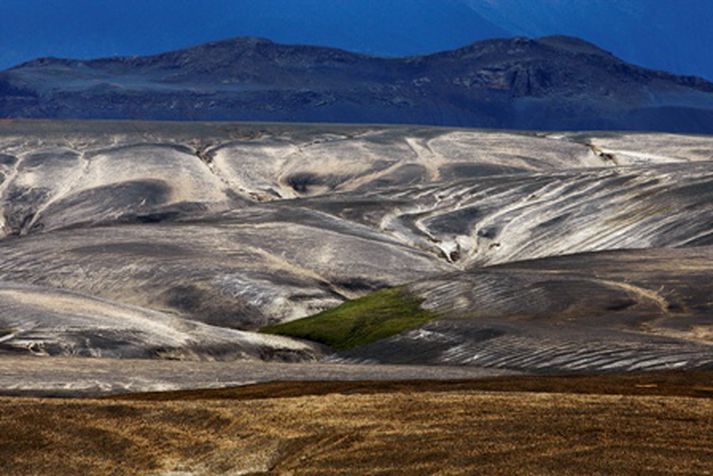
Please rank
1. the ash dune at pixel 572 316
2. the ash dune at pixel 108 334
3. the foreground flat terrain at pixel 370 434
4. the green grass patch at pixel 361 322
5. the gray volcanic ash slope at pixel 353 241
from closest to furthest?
the foreground flat terrain at pixel 370 434 < the ash dune at pixel 572 316 < the ash dune at pixel 108 334 < the gray volcanic ash slope at pixel 353 241 < the green grass patch at pixel 361 322

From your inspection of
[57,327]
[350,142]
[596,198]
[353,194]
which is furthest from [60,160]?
[57,327]

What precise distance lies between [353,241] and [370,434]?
6419 centimetres

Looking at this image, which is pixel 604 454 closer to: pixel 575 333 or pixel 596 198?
pixel 575 333

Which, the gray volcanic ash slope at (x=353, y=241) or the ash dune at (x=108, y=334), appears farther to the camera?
the gray volcanic ash slope at (x=353, y=241)

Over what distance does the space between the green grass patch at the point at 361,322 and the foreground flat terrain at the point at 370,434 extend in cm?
2973

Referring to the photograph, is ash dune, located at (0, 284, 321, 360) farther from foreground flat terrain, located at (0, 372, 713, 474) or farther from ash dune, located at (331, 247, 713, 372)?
foreground flat terrain, located at (0, 372, 713, 474)

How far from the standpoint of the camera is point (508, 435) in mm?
27000

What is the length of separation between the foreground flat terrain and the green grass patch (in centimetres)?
2973

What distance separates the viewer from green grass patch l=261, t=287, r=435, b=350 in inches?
2483

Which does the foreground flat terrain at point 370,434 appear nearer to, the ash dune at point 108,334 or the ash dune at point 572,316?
the ash dune at point 572,316

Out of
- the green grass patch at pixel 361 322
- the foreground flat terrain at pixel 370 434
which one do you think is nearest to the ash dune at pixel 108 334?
the green grass patch at pixel 361 322

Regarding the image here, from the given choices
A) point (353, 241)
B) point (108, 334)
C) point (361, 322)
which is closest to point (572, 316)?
point (361, 322)

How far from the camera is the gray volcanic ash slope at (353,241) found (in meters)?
55.7

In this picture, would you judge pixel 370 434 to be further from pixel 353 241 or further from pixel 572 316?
pixel 353 241
